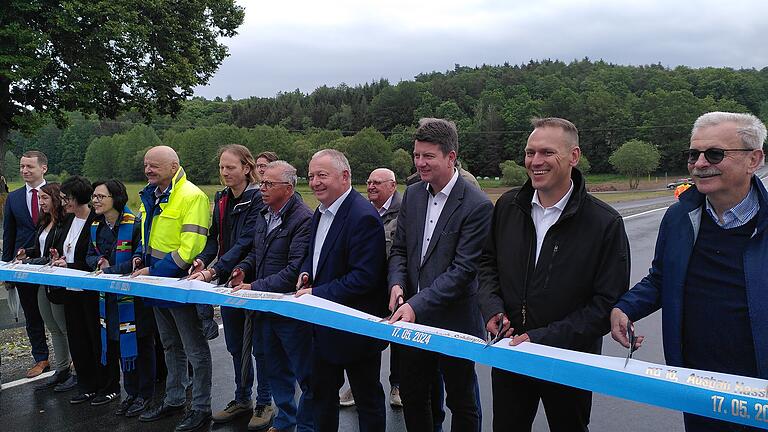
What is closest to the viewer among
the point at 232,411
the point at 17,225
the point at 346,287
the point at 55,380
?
the point at 346,287

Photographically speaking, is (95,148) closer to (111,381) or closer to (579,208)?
(111,381)

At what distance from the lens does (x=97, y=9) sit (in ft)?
60.3

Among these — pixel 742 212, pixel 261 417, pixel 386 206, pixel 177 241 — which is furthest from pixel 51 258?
pixel 742 212

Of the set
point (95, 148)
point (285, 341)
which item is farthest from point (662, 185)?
point (285, 341)

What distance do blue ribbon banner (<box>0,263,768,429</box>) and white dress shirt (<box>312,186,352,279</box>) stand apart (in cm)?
30

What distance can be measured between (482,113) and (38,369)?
104870mm

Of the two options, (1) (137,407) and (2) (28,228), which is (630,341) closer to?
(1) (137,407)

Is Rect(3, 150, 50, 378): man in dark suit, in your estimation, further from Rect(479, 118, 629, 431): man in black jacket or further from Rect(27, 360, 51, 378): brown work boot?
Rect(479, 118, 629, 431): man in black jacket

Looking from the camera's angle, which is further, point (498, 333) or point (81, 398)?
point (81, 398)

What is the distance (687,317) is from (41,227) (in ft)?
19.1

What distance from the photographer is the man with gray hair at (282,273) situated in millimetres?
4277

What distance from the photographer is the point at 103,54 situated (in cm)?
1998

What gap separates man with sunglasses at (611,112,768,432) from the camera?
2.33 m

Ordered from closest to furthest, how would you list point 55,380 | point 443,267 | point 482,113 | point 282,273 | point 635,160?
point 443,267, point 282,273, point 55,380, point 635,160, point 482,113
